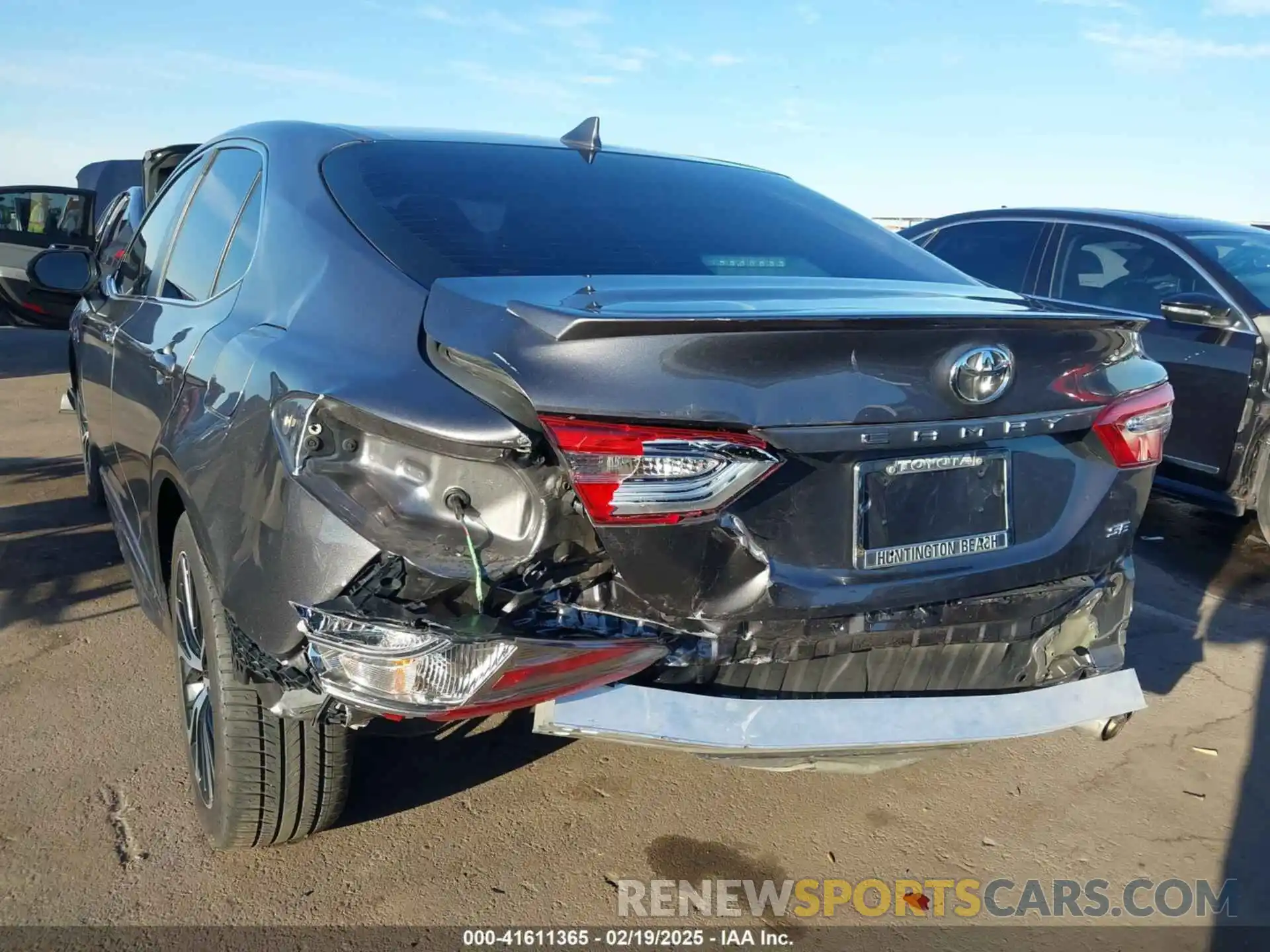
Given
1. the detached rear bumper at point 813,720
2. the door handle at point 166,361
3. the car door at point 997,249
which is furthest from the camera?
the car door at point 997,249

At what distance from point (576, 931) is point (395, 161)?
1958 millimetres

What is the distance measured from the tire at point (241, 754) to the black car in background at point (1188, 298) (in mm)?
3831

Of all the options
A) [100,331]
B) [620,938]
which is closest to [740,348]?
[620,938]

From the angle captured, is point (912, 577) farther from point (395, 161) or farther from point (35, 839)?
point (35, 839)

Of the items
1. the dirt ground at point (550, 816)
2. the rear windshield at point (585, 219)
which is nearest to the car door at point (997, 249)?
the dirt ground at point (550, 816)

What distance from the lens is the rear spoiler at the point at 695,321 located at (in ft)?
5.99

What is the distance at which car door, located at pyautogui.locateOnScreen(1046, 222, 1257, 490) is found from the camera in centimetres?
494

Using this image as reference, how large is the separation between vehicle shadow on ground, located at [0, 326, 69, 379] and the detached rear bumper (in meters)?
8.90

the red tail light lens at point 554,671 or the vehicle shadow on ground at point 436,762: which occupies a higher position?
the red tail light lens at point 554,671

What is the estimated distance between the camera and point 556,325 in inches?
71.9

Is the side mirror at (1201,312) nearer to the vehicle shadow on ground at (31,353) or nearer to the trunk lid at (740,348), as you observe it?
the trunk lid at (740,348)

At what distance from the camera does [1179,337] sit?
5.18 meters

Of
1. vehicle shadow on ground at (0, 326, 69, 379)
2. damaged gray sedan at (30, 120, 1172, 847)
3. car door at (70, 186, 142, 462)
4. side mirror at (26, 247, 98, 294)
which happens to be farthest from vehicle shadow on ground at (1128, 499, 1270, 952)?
vehicle shadow on ground at (0, 326, 69, 379)

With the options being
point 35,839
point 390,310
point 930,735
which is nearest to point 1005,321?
point 930,735
